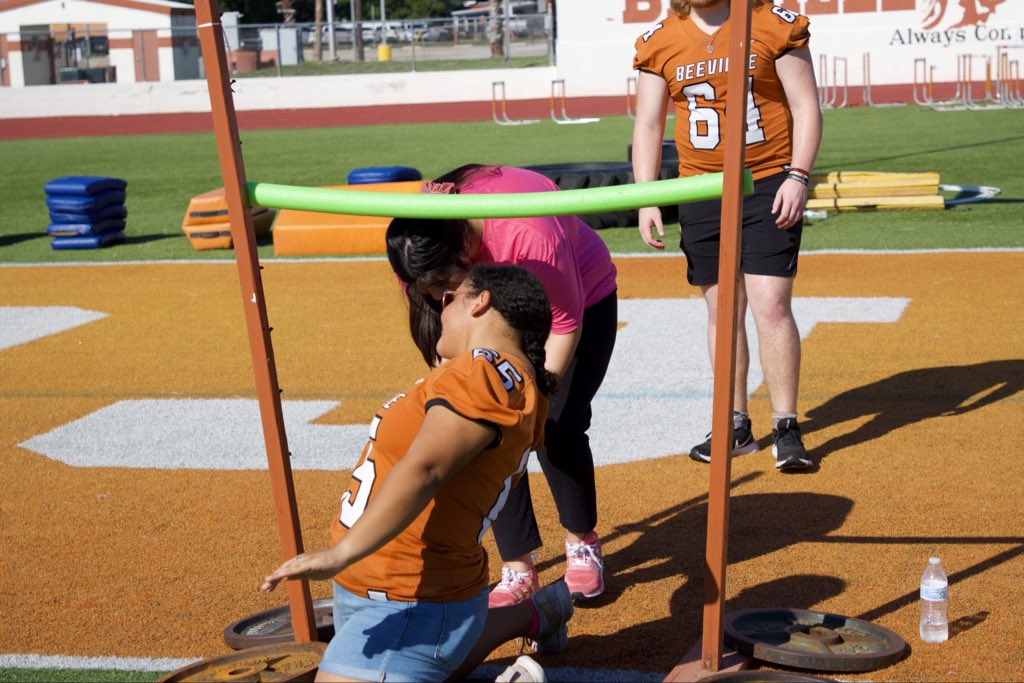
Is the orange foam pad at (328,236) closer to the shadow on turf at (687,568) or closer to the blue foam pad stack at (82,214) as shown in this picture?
the blue foam pad stack at (82,214)

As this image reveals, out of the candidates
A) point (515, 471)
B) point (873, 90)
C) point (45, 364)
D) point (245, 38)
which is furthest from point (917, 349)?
point (245, 38)

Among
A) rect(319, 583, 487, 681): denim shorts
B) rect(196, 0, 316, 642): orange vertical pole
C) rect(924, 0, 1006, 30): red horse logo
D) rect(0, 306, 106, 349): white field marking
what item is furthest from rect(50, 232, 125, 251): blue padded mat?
rect(924, 0, 1006, 30): red horse logo

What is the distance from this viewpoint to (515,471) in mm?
3215

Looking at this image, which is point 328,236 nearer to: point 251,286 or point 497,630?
point 251,286

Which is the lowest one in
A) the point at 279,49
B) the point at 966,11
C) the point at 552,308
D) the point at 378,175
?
the point at 378,175

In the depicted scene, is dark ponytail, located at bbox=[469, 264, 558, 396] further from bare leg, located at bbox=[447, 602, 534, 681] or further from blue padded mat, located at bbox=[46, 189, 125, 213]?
blue padded mat, located at bbox=[46, 189, 125, 213]

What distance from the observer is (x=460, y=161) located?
21.5m

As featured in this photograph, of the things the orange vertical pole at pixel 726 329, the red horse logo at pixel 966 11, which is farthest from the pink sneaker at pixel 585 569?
the red horse logo at pixel 966 11

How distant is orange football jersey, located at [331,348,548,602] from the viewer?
3.02 metres

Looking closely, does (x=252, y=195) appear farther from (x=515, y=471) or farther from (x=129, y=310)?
(x=129, y=310)

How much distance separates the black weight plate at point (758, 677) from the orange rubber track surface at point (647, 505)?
1.04 ft

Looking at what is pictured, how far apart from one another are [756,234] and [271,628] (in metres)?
2.69

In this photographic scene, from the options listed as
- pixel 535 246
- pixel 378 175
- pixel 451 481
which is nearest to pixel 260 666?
pixel 451 481

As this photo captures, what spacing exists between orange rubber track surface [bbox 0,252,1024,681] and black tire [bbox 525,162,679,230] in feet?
13.7
